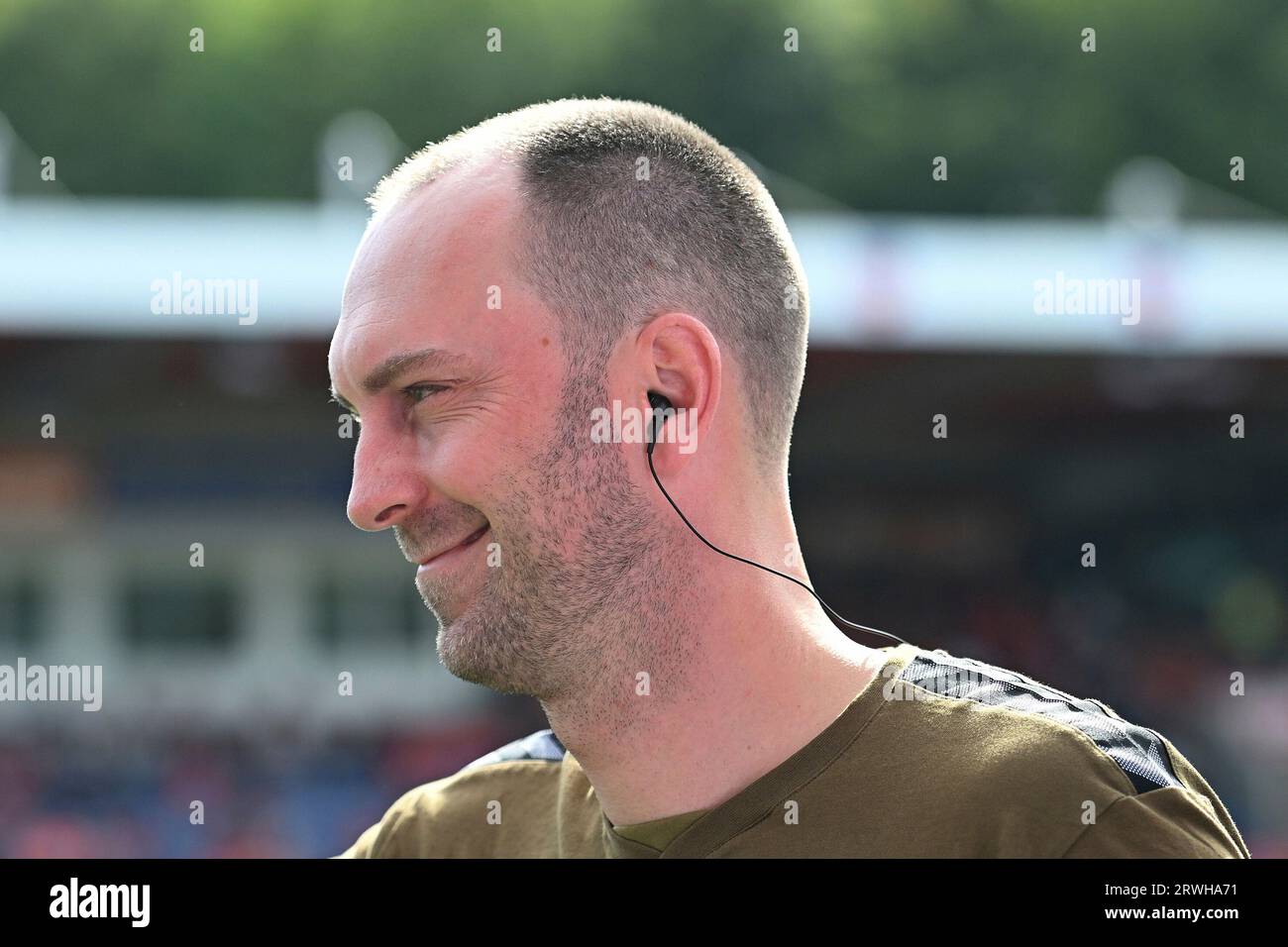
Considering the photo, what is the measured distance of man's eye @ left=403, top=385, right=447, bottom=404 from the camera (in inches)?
78.5

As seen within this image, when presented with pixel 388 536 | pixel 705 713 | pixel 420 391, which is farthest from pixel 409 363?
pixel 388 536

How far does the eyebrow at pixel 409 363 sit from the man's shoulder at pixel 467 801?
61 cm

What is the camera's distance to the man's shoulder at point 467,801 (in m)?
2.25

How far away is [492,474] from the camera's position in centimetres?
196

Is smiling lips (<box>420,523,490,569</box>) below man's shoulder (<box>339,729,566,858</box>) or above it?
above

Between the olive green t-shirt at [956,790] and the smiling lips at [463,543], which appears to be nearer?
the olive green t-shirt at [956,790]

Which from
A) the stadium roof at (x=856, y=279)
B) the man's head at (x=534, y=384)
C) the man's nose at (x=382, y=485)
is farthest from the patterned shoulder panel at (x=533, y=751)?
the stadium roof at (x=856, y=279)

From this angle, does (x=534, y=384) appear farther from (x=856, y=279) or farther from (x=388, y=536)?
(x=388, y=536)

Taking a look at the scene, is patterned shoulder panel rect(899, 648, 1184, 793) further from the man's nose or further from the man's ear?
the man's nose

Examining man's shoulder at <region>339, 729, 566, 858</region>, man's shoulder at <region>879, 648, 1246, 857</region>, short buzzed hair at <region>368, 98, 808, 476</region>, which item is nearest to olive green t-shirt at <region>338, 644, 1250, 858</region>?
man's shoulder at <region>879, 648, 1246, 857</region>

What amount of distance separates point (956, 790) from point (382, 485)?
2.69 ft

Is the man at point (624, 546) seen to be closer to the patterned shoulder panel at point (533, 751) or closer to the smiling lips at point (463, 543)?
the smiling lips at point (463, 543)
